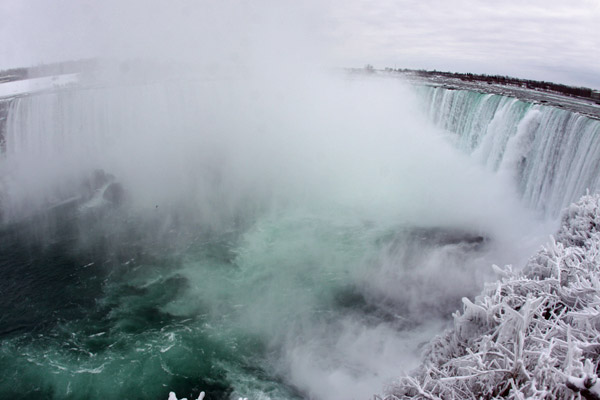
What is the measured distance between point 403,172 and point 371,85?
42.3ft

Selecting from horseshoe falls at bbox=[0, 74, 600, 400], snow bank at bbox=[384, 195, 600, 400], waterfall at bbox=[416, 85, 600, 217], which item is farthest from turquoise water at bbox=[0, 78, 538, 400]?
snow bank at bbox=[384, 195, 600, 400]

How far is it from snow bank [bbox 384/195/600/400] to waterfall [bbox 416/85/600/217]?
9.28m

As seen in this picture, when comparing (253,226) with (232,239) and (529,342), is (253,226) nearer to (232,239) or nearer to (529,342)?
(232,239)

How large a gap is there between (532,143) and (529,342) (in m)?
15.7

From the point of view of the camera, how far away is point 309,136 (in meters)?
32.0

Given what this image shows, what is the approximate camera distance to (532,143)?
16500 millimetres

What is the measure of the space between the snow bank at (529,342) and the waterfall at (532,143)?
30.4ft

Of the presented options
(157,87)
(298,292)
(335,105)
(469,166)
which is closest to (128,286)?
(298,292)

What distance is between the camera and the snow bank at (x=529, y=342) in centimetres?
326

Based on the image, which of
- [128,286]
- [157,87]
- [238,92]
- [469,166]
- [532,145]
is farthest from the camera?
[238,92]

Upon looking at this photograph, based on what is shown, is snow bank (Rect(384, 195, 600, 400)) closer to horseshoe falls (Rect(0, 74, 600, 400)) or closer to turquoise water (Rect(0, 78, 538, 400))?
turquoise water (Rect(0, 78, 538, 400))

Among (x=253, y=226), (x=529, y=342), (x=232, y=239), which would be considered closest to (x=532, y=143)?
(x=253, y=226)

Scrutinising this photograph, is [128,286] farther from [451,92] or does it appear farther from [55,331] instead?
[451,92]

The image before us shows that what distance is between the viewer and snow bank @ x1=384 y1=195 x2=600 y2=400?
3.26 m
